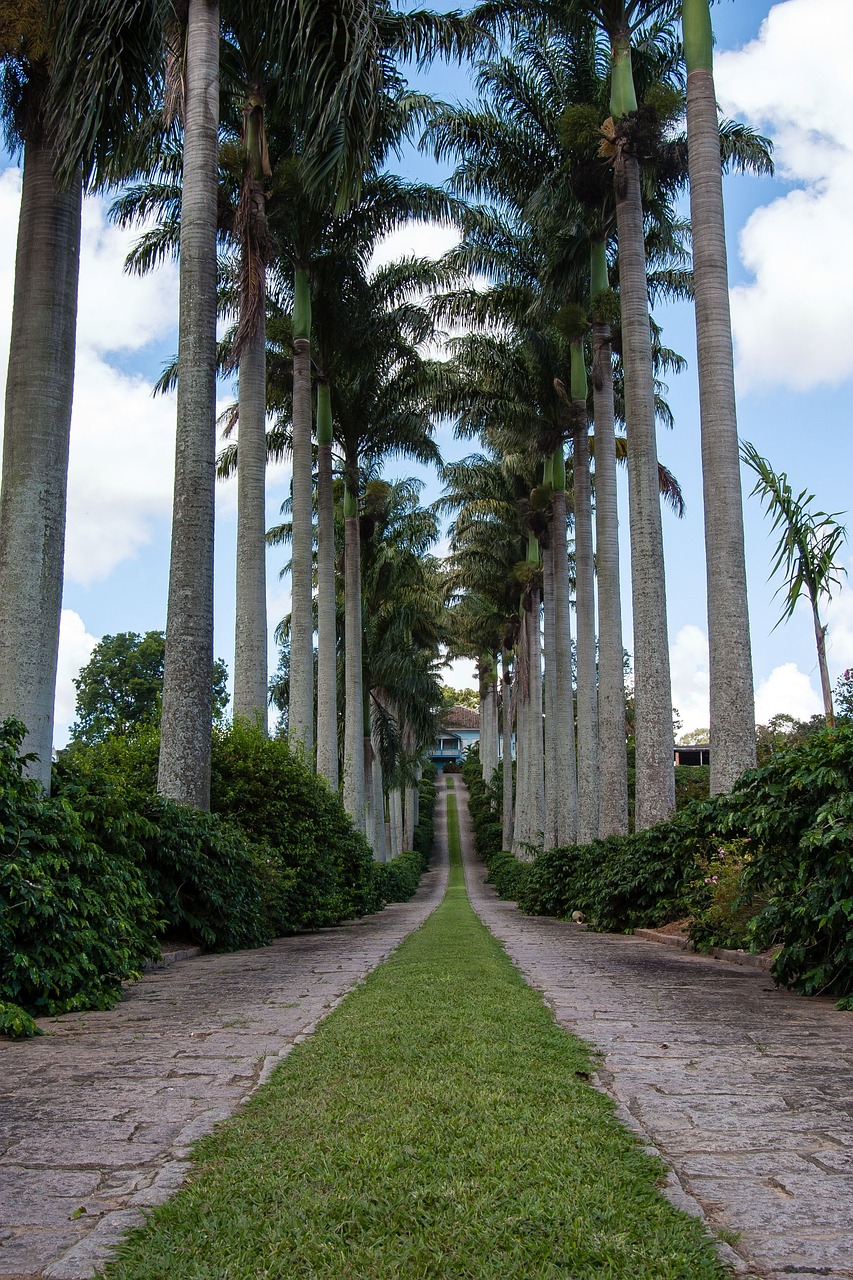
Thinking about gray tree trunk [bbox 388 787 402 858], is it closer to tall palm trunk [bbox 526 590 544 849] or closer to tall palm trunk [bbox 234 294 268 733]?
tall palm trunk [bbox 526 590 544 849]

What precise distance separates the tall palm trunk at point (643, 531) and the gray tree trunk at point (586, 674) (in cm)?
601

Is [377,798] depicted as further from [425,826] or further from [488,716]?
[425,826]

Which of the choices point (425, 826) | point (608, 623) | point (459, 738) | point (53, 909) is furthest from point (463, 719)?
point (53, 909)

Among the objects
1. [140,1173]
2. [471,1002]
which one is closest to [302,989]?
[471,1002]

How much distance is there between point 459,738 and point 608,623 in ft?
324

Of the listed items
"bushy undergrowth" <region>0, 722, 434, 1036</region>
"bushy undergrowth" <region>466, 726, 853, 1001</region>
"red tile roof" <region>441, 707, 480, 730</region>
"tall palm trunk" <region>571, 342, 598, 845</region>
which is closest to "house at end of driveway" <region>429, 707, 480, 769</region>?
"red tile roof" <region>441, 707, 480, 730</region>

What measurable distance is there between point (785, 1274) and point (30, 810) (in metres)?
5.44

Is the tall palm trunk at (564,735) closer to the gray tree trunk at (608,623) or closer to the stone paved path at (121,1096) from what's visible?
the gray tree trunk at (608,623)

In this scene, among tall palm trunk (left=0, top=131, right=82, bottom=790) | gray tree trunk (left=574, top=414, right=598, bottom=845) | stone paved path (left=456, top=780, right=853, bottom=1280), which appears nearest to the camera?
stone paved path (left=456, top=780, right=853, bottom=1280)

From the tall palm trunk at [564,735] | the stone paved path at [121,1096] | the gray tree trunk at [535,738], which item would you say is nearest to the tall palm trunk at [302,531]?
the tall palm trunk at [564,735]

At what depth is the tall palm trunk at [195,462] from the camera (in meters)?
11.7

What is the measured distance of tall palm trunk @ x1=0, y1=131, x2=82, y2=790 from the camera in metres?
8.77

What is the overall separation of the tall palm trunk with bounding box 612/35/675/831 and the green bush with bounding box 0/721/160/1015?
9647mm

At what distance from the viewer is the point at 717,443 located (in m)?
12.9
